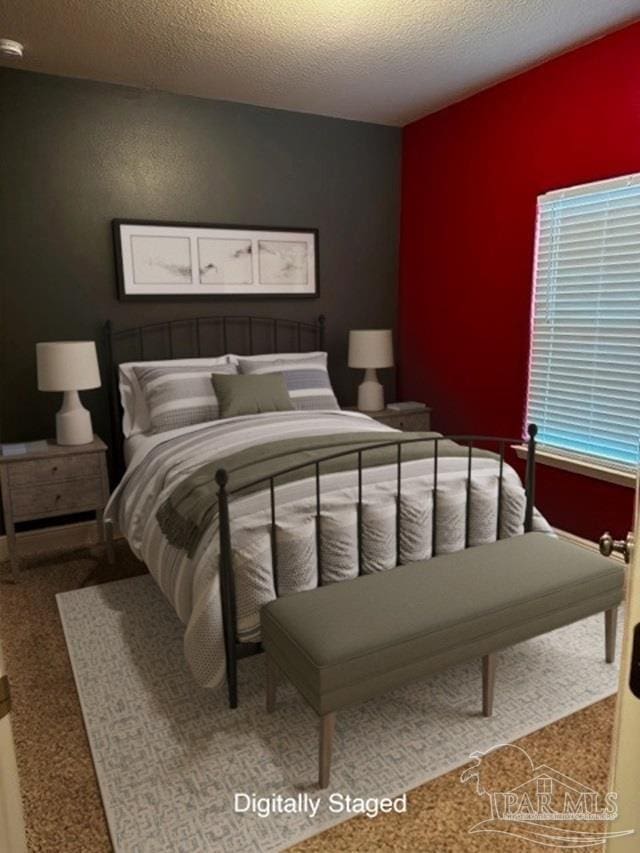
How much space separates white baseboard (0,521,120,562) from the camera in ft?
11.3

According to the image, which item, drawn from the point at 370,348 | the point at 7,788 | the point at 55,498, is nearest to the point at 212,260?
the point at 370,348

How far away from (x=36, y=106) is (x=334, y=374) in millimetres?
2469

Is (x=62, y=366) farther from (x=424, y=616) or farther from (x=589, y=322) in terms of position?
(x=589, y=322)

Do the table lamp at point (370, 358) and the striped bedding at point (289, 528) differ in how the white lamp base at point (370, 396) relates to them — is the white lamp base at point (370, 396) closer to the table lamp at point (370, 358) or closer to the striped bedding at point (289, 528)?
the table lamp at point (370, 358)

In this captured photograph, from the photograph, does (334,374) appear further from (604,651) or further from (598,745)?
(598,745)

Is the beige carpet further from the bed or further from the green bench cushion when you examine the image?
the bed

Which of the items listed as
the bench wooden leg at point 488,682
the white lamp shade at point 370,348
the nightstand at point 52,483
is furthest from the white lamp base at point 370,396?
the bench wooden leg at point 488,682

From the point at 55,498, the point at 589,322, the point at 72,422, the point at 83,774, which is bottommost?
the point at 83,774

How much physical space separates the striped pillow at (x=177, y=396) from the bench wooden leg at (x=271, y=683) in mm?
1690

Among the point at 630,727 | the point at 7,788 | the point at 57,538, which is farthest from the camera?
the point at 57,538

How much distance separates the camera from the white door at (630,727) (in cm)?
70

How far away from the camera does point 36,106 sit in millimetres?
3293

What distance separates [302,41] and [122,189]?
1.37m

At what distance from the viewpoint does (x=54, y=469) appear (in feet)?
10.5
